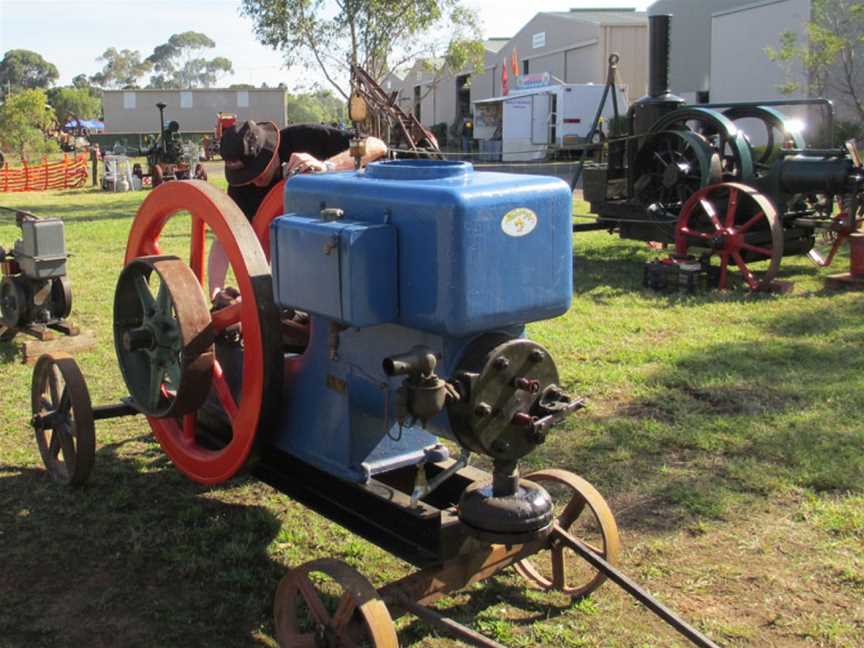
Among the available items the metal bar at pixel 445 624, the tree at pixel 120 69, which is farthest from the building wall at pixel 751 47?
the tree at pixel 120 69

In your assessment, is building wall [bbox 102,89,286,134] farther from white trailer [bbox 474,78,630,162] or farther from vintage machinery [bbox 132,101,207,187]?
vintage machinery [bbox 132,101,207,187]

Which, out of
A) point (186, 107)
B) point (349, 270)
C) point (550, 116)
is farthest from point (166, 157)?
point (186, 107)

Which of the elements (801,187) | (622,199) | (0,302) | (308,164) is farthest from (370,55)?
(308,164)

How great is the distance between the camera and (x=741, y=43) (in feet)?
84.0

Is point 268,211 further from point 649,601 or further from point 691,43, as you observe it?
point 691,43

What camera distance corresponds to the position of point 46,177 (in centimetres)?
2166

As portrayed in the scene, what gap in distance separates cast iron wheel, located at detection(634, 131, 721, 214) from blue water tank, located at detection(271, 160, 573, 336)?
582 cm

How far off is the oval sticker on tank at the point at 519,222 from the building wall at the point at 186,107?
4581 centimetres

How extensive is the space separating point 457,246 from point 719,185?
5966 mm

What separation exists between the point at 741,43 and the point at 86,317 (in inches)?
917

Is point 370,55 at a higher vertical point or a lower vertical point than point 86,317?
higher

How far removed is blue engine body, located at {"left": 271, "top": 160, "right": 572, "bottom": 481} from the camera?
219 cm

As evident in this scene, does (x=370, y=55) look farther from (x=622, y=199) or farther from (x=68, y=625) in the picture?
(x=68, y=625)

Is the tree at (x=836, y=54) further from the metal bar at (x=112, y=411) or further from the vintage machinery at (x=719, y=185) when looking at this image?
the metal bar at (x=112, y=411)
